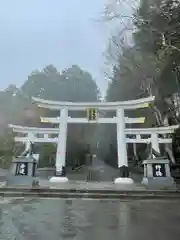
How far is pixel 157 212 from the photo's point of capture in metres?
8.70

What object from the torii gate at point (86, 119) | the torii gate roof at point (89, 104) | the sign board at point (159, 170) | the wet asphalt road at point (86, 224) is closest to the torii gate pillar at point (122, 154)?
the torii gate at point (86, 119)

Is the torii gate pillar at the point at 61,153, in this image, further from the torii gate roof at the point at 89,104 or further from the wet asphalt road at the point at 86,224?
the wet asphalt road at the point at 86,224

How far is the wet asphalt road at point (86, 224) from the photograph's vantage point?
555 centimetres

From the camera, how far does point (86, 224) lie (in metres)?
6.70

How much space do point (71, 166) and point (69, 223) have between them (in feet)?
92.2

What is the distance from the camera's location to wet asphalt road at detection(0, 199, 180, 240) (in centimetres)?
555

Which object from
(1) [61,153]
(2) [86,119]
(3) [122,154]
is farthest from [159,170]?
(1) [61,153]

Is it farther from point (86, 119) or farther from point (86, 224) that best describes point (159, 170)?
point (86, 224)

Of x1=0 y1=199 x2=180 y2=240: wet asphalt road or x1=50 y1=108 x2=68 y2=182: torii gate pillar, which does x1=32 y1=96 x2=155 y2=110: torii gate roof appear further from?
x1=0 y1=199 x2=180 y2=240: wet asphalt road

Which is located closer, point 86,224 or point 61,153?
point 86,224

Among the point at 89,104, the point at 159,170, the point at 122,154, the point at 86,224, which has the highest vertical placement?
the point at 89,104

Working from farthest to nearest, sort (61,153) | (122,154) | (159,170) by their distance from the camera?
1. (61,153)
2. (122,154)
3. (159,170)

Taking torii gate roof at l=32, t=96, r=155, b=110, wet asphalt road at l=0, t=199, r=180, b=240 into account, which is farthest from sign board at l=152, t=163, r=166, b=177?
wet asphalt road at l=0, t=199, r=180, b=240

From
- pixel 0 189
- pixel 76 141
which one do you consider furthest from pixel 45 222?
pixel 76 141
